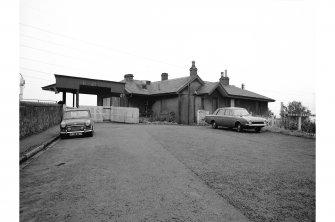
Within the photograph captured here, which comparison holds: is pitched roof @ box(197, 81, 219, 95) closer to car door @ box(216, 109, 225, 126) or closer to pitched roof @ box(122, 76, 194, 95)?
pitched roof @ box(122, 76, 194, 95)

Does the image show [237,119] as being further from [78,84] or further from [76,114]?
[78,84]

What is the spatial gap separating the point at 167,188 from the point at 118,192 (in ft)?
3.01

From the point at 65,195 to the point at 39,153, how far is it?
5084 mm

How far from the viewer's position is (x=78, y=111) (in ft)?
44.3

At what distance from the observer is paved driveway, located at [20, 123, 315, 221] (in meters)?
3.35

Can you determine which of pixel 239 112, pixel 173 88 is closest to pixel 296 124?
pixel 239 112

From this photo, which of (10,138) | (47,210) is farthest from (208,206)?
(10,138)

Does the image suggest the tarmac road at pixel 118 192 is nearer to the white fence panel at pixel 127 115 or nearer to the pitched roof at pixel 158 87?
the white fence panel at pixel 127 115

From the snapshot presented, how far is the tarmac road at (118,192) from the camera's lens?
3295mm

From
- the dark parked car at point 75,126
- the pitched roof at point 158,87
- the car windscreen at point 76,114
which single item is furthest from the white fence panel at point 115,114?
the dark parked car at point 75,126

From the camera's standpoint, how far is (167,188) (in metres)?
4.39

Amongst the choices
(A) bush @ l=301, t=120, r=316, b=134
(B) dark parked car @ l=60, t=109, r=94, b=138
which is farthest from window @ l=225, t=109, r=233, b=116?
(B) dark parked car @ l=60, t=109, r=94, b=138

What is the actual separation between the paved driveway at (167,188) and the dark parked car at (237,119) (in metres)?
8.42

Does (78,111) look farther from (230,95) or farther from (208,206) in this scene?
(230,95)
